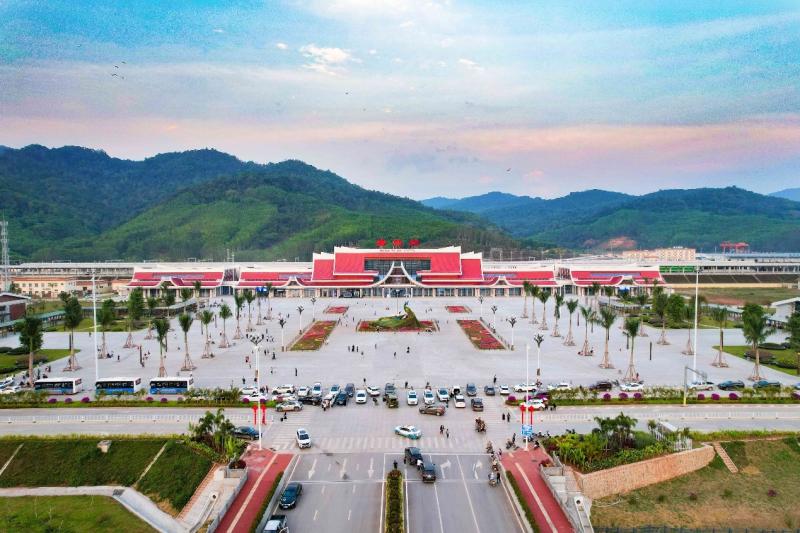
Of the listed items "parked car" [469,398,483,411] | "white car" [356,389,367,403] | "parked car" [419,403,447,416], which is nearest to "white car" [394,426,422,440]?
"parked car" [419,403,447,416]

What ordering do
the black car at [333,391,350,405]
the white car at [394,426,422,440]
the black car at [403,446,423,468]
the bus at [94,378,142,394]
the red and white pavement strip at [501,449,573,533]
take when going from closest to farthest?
the red and white pavement strip at [501,449,573,533] < the black car at [403,446,423,468] < the white car at [394,426,422,440] < the black car at [333,391,350,405] < the bus at [94,378,142,394]

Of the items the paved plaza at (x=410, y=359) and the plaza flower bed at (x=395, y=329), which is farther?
the plaza flower bed at (x=395, y=329)

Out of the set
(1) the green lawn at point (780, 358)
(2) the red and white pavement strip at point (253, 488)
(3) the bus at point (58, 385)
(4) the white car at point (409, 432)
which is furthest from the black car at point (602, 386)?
(3) the bus at point (58, 385)

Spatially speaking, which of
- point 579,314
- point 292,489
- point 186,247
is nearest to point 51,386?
point 292,489

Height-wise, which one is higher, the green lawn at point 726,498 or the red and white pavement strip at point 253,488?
the red and white pavement strip at point 253,488

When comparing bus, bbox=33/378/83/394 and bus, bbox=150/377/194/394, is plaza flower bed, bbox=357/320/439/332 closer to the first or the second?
bus, bbox=150/377/194/394

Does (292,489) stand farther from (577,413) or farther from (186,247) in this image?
(186,247)

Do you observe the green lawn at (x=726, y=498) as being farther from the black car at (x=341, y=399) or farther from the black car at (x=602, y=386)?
the black car at (x=341, y=399)
